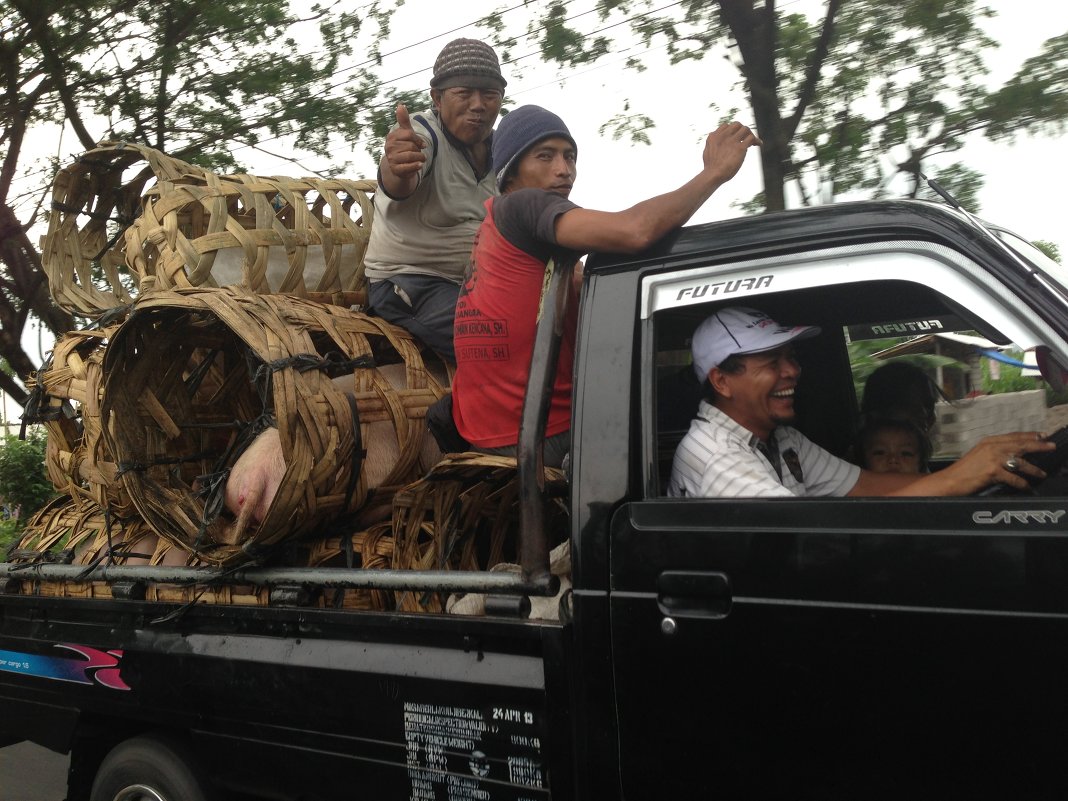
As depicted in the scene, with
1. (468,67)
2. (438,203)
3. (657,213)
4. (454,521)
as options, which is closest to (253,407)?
(438,203)

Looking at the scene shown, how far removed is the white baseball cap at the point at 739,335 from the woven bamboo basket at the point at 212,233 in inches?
76.1

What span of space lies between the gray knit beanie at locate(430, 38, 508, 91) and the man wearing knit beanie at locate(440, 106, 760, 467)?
726 mm

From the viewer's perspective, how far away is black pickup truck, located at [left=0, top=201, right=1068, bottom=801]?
6.01 feet

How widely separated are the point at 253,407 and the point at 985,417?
2509mm

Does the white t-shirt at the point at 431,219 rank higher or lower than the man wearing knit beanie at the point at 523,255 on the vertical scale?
higher

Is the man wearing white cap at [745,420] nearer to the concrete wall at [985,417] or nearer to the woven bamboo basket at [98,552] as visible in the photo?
the concrete wall at [985,417]

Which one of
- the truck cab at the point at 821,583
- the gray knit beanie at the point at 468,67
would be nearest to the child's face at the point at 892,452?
the truck cab at the point at 821,583

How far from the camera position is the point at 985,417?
7.42 feet

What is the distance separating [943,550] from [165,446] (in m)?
2.54

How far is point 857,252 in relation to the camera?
2.07 meters

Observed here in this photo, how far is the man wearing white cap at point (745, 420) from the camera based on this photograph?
91.0 inches

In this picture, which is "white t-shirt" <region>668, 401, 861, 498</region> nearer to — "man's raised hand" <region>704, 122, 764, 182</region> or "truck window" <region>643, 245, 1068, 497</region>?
"truck window" <region>643, 245, 1068, 497</region>

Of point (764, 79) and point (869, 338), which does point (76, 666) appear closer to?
point (869, 338)

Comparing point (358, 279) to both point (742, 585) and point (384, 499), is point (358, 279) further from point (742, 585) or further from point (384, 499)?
point (742, 585)
